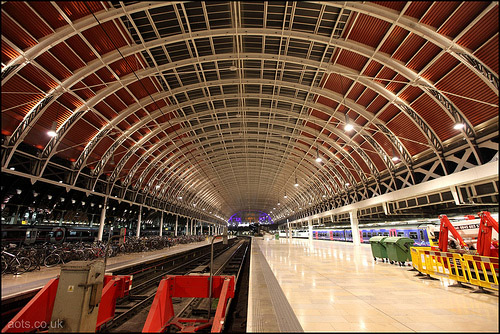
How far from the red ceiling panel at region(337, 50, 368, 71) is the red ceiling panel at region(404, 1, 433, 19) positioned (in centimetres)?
343

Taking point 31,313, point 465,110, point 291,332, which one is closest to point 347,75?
point 465,110

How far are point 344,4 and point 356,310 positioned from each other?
12092 millimetres

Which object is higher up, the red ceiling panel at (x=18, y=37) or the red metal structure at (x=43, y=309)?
the red ceiling panel at (x=18, y=37)

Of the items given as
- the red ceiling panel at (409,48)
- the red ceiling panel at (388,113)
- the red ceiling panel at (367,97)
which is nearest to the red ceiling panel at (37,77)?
the red ceiling panel at (409,48)

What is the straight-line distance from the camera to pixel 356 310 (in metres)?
4.96

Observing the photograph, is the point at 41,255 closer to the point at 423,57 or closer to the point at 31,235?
the point at 31,235

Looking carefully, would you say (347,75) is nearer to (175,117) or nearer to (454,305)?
(454,305)

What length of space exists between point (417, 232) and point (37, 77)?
29599 millimetres

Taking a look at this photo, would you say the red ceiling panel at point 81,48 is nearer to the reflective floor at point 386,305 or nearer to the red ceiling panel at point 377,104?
the reflective floor at point 386,305

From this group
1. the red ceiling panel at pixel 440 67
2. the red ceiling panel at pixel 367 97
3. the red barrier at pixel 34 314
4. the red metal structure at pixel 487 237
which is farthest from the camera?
the red ceiling panel at pixel 367 97

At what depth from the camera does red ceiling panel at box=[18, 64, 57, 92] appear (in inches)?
452

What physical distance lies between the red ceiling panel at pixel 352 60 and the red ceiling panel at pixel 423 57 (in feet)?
8.28

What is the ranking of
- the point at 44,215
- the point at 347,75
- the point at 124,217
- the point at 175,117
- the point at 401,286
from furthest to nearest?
the point at 124,217
the point at 175,117
the point at 44,215
the point at 347,75
the point at 401,286

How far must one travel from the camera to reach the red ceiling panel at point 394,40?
36.0ft
